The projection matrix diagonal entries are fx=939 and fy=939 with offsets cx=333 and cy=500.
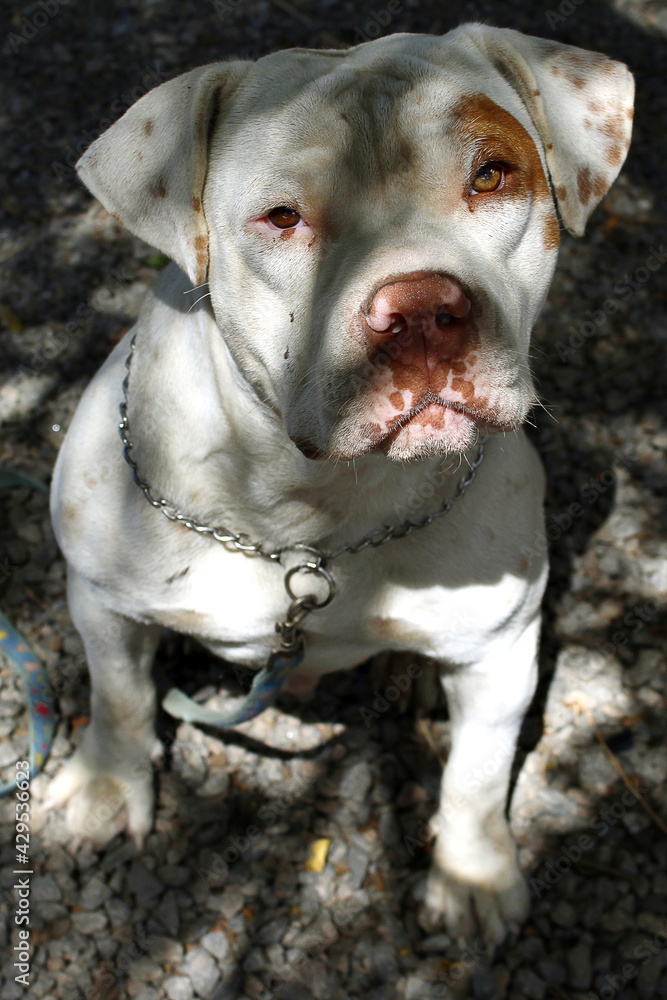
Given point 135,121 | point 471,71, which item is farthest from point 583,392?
point 135,121

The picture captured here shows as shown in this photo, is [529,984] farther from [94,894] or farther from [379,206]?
[379,206]

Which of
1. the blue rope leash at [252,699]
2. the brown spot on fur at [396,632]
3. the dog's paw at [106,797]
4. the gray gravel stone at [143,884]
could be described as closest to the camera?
the brown spot on fur at [396,632]

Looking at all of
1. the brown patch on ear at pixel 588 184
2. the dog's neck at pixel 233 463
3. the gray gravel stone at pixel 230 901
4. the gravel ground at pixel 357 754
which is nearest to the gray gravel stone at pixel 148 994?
the gravel ground at pixel 357 754

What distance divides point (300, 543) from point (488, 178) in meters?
0.89

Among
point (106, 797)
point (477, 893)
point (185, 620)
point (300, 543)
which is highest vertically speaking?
point (300, 543)

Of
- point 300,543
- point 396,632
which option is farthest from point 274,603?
point 396,632

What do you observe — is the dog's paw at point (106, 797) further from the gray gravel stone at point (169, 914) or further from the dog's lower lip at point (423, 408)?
the dog's lower lip at point (423, 408)

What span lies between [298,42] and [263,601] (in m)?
3.66

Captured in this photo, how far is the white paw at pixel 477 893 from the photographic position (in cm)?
271

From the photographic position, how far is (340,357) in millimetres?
1604

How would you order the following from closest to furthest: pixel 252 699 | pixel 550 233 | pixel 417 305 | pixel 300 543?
pixel 417 305, pixel 550 233, pixel 300 543, pixel 252 699

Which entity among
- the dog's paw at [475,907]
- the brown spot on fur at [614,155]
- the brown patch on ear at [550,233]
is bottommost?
the dog's paw at [475,907]

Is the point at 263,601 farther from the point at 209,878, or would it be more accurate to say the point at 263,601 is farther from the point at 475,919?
the point at 475,919

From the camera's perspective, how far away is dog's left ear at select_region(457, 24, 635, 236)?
6.12 ft
